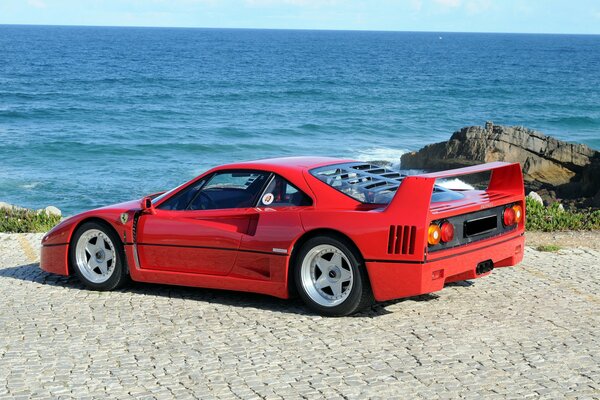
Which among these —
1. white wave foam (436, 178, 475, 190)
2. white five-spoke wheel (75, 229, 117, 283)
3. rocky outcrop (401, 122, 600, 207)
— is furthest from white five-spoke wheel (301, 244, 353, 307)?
rocky outcrop (401, 122, 600, 207)

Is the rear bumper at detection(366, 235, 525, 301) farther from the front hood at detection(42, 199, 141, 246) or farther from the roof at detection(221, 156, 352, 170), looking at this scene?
the front hood at detection(42, 199, 141, 246)

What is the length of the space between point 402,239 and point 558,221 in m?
6.47

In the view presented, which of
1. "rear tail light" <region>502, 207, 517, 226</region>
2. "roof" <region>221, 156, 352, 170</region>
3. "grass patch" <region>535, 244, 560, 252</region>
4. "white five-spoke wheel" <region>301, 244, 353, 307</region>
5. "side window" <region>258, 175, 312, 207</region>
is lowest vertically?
"grass patch" <region>535, 244, 560, 252</region>

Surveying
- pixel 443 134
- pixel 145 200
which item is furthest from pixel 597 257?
pixel 443 134

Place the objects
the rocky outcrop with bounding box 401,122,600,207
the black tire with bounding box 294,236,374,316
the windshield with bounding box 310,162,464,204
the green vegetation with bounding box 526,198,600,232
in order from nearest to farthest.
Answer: the black tire with bounding box 294,236,374,316, the windshield with bounding box 310,162,464,204, the green vegetation with bounding box 526,198,600,232, the rocky outcrop with bounding box 401,122,600,207

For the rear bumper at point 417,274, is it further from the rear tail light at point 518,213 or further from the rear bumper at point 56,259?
the rear bumper at point 56,259

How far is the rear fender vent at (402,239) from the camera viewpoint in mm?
7348

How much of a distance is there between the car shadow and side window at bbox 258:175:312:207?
3.05ft

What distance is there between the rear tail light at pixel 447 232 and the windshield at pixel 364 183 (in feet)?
1.21

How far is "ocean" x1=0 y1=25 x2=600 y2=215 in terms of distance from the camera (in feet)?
108

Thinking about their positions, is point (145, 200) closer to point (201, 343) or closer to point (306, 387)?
point (201, 343)

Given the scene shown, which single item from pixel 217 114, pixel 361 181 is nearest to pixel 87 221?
pixel 361 181

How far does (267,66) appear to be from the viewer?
318 ft

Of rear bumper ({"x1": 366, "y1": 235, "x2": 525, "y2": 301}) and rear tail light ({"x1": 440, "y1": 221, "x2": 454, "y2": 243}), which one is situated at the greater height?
rear tail light ({"x1": 440, "y1": 221, "x2": 454, "y2": 243})
